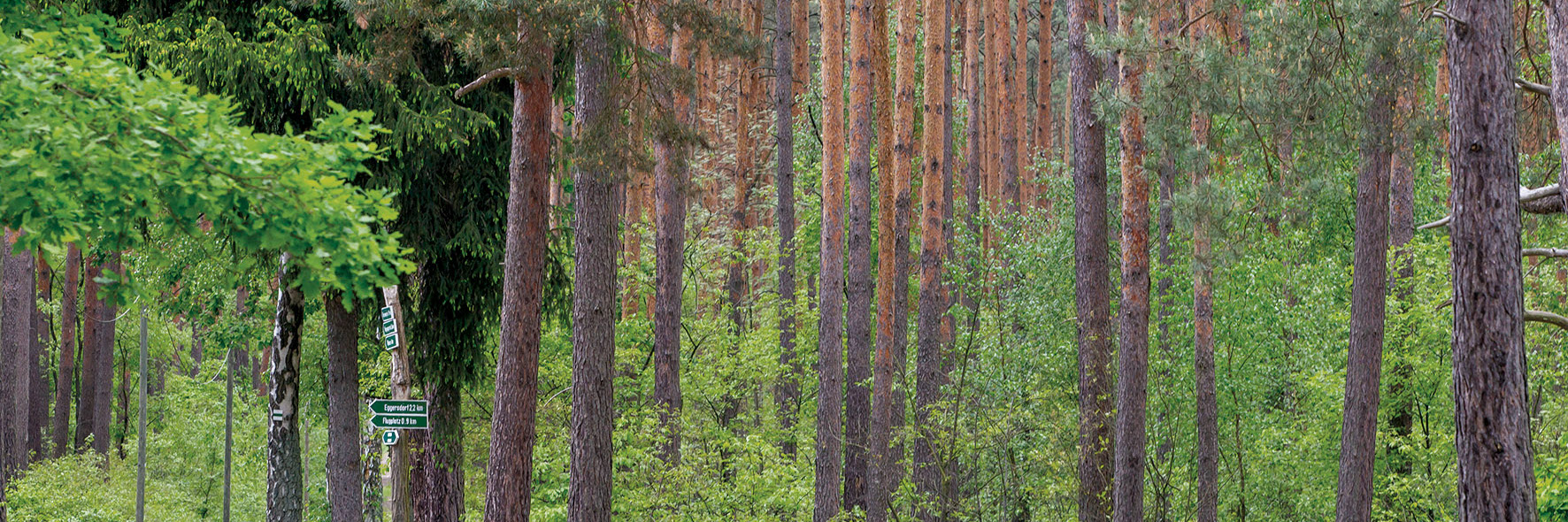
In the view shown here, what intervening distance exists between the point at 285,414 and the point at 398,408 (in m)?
4.69

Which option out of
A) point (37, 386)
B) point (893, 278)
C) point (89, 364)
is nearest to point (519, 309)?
point (893, 278)

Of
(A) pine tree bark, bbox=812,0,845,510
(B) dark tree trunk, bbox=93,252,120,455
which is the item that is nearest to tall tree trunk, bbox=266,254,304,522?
(A) pine tree bark, bbox=812,0,845,510

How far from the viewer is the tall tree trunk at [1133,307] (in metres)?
12.3

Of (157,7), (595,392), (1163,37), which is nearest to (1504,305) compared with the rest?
(1163,37)

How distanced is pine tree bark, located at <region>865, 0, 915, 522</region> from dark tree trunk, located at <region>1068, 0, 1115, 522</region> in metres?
3.57

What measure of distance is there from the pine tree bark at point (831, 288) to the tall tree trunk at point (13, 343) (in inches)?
552

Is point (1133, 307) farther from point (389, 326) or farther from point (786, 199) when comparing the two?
point (786, 199)

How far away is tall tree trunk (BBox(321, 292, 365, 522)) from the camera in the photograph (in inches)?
520

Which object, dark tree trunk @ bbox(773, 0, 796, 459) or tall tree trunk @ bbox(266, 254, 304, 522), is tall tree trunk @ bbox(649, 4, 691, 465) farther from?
tall tree trunk @ bbox(266, 254, 304, 522)

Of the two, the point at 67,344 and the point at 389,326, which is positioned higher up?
the point at 389,326

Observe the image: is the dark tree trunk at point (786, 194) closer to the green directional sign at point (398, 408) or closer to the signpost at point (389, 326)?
the signpost at point (389, 326)

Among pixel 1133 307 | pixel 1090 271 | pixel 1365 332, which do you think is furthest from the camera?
pixel 1365 332

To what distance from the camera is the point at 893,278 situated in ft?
61.4

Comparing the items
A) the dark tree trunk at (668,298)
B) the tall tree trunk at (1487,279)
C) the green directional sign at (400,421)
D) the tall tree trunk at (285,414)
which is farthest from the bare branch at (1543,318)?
the tall tree trunk at (285,414)
